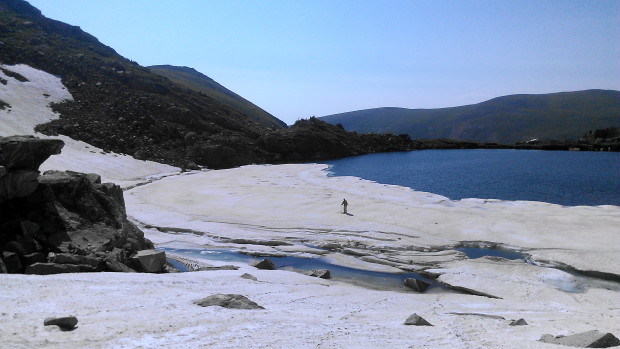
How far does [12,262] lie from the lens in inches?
687

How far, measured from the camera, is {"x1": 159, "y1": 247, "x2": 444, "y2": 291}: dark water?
2328cm

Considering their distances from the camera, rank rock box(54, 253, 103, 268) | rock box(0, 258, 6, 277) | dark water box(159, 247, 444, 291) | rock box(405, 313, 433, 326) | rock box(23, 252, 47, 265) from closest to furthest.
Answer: rock box(405, 313, 433, 326) → rock box(0, 258, 6, 277) → rock box(23, 252, 47, 265) → rock box(54, 253, 103, 268) → dark water box(159, 247, 444, 291)

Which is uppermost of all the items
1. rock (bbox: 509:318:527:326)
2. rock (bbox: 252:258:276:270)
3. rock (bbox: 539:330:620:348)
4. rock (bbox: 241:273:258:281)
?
rock (bbox: 539:330:620:348)

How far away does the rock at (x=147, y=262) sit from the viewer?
21.0 m

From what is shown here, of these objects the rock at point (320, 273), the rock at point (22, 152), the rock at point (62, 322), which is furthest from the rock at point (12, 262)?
the rock at point (320, 273)

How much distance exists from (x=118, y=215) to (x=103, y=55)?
122m

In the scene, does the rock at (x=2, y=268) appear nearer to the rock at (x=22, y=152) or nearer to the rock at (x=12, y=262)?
the rock at (x=12, y=262)

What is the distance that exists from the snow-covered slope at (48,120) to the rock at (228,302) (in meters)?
43.2

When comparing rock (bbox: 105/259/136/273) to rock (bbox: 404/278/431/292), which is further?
rock (bbox: 404/278/431/292)

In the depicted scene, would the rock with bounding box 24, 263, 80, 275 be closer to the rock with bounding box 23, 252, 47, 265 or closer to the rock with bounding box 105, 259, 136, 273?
the rock with bounding box 23, 252, 47, 265

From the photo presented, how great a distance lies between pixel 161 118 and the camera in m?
93.9

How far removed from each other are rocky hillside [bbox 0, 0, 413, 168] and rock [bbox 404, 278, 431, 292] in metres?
62.8

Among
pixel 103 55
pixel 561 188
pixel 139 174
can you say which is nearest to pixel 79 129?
pixel 139 174

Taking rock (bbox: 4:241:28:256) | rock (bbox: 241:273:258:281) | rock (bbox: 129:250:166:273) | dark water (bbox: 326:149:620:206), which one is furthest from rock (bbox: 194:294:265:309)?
dark water (bbox: 326:149:620:206)
